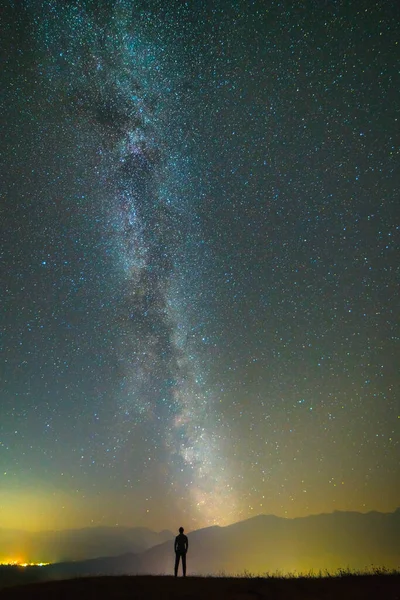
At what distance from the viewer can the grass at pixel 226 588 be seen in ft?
25.3

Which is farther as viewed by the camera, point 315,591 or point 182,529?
point 182,529

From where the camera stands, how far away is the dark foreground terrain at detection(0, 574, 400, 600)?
7687mm

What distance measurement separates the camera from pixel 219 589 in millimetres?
8594

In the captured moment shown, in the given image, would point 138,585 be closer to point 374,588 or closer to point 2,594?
point 2,594

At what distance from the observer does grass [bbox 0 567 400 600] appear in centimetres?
770

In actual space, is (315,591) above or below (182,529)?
below

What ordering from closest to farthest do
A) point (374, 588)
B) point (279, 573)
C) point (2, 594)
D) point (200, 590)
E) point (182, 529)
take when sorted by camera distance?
point (374, 588) → point (200, 590) → point (2, 594) → point (279, 573) → point (182, 529)

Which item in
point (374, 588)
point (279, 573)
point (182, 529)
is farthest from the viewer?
point (182, 529)

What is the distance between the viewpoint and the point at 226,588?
28.3ft

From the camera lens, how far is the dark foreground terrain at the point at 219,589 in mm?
7687

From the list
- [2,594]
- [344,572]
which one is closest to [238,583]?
[344,572]

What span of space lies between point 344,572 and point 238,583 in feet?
8.91

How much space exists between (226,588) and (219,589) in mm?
158

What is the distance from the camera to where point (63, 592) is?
9.05 metres
